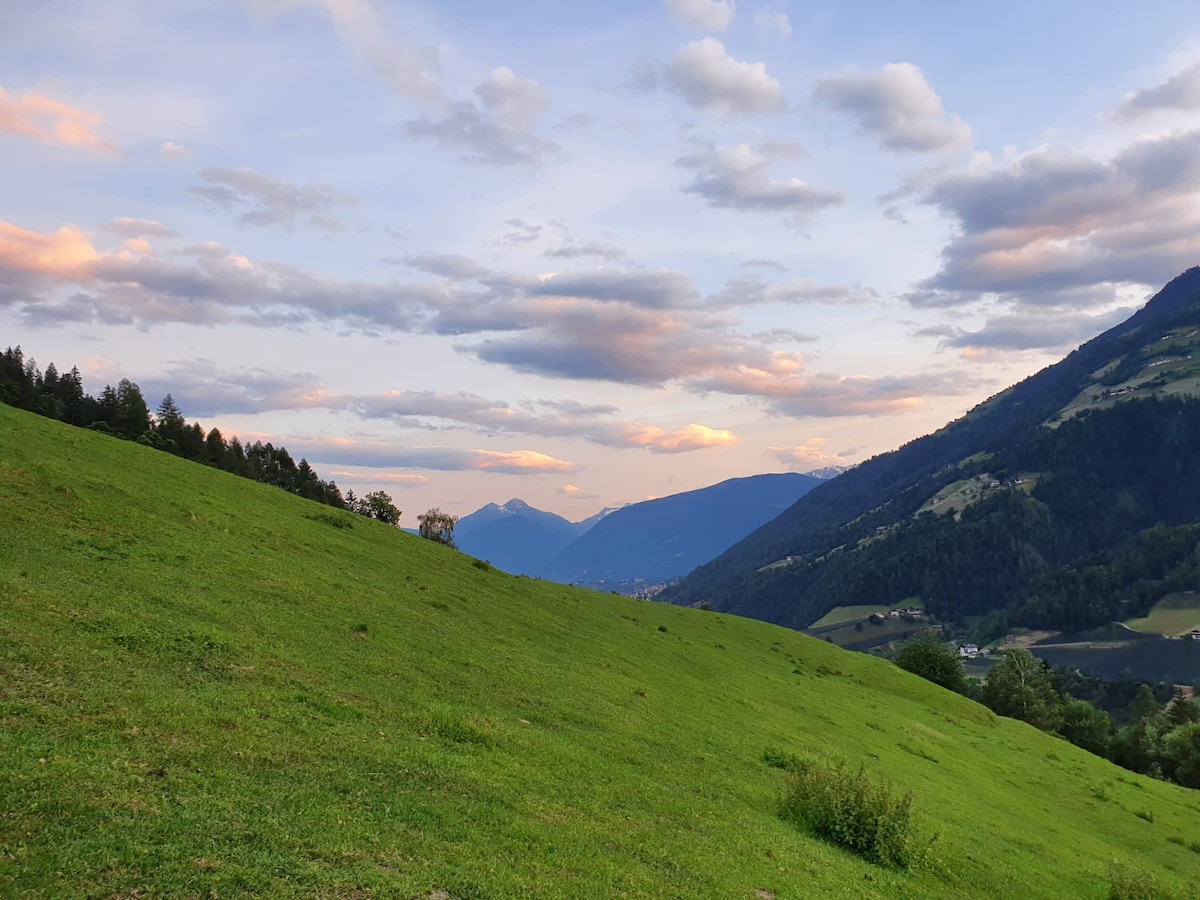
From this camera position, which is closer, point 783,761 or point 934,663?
point 783,761

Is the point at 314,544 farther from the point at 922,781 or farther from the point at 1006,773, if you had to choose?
the point at 1006,773

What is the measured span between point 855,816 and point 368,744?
1329cm

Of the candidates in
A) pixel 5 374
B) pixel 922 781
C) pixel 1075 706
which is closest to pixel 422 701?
pixel 922 781

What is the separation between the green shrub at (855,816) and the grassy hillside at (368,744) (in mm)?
716

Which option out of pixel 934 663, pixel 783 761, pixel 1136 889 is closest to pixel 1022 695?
pixel 934 663

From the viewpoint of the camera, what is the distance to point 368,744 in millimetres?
14734

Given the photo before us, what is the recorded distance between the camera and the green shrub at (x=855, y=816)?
18484 mm

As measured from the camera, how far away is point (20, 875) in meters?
7.82

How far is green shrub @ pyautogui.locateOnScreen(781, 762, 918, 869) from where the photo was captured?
1848 centimetres

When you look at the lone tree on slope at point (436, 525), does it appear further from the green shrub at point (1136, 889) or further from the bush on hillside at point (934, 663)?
the green shrub at point (1136, 889)

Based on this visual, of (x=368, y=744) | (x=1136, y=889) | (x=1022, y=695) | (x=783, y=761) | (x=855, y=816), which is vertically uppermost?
(x=368, y=744)

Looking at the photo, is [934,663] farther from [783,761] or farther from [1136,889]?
[783,761]

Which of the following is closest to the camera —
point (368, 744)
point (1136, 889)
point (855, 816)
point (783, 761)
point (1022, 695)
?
point (368, 744)

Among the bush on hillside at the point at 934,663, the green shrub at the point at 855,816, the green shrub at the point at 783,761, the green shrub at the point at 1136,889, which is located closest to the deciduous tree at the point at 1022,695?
the bush on hillside at the point at 934,663
